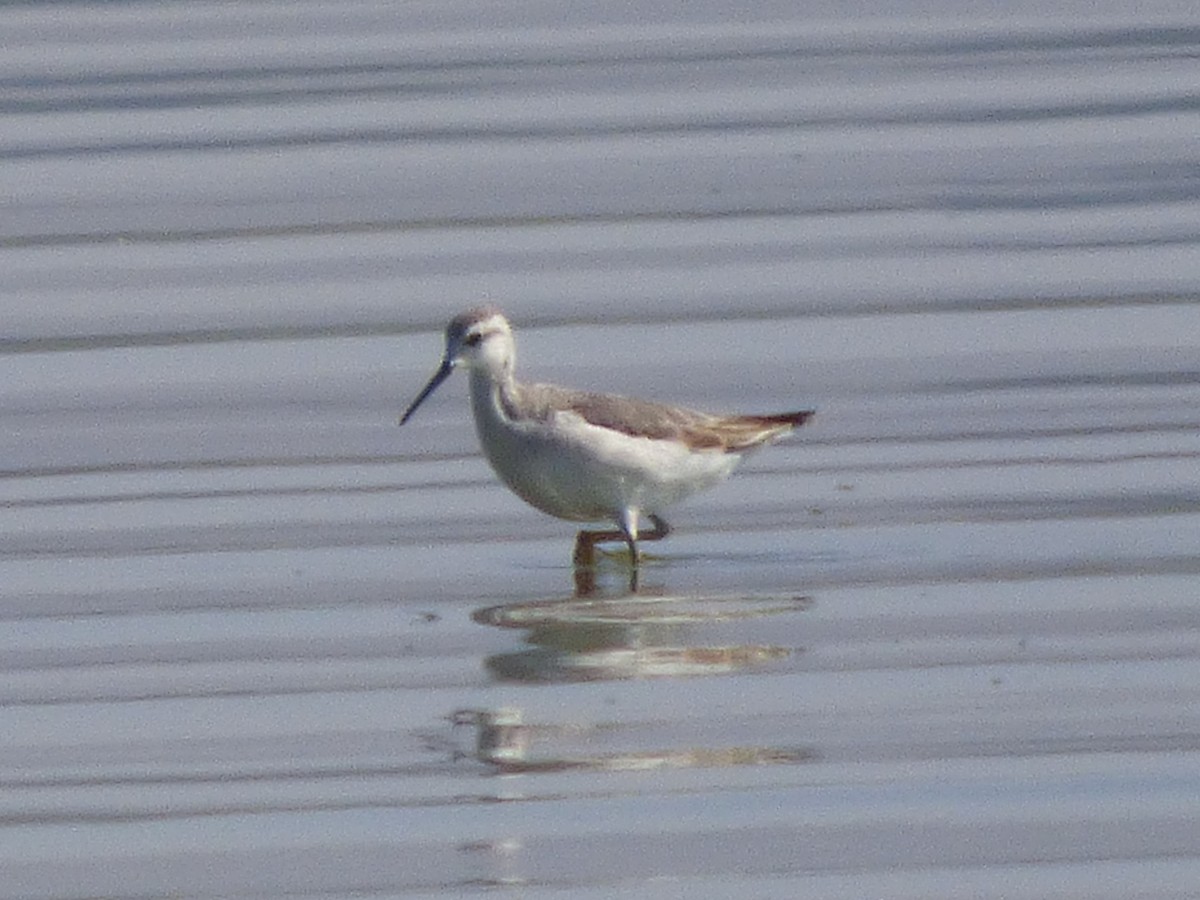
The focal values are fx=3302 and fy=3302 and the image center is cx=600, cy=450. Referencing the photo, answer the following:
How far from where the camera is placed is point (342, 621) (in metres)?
10.2

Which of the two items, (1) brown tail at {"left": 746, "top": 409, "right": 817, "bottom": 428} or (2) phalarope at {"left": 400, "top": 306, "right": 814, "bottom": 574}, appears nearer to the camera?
(2) phalarope at {"left": 400, "top": 306, "right": 814, "bottom": 574}

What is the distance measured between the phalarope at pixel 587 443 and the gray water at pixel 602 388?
0.19 metres

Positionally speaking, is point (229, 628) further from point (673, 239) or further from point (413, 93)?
point (413, 93)

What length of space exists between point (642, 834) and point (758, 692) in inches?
54.9

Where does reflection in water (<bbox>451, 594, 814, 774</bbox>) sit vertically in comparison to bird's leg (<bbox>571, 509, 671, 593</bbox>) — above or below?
below

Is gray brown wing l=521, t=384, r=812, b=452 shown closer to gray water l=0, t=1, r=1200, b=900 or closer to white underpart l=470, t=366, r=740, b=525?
white underpart l=470, t=366, r=740, b=525

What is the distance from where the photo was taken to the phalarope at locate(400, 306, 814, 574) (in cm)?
1112

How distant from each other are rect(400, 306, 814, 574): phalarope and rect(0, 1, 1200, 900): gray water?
0.63 feet

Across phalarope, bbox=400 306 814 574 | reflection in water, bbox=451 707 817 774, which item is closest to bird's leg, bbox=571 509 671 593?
phalarope, bbox=400 306 814 574

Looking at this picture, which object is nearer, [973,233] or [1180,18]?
[973,233]

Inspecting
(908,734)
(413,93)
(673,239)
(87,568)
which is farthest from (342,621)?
(413,93)

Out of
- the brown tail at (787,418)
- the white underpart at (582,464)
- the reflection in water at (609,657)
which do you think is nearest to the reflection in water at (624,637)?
the reflection in water at (609,657)

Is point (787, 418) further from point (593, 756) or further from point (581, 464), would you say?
point (593, 756)

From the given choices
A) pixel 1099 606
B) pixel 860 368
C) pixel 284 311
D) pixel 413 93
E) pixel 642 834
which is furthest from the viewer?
pixel 413 93
